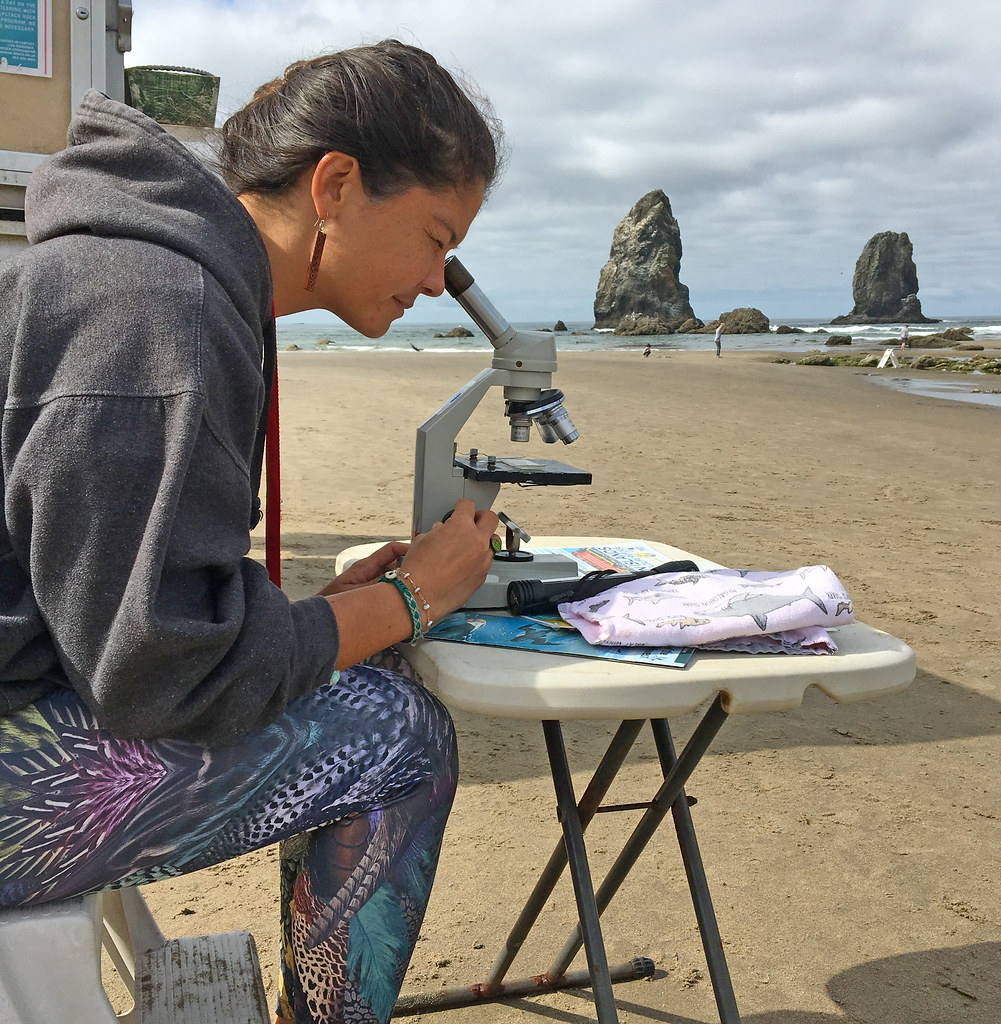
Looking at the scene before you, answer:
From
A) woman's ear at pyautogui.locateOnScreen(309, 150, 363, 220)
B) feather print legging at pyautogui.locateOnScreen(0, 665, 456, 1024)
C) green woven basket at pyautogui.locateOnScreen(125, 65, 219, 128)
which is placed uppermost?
green woven basket at pyautogui.locateOnScreen(125, 65, 219, 128)

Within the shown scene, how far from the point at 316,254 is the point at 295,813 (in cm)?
74

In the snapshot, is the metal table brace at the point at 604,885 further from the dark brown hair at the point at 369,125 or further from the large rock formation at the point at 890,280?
the large rock formation at the point at 890,280

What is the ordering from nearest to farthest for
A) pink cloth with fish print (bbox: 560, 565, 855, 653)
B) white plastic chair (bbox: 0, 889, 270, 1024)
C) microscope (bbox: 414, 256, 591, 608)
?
white plastic chair (bbox: 0, 889, 270, 1024)
pink cloth with fish print (bbox: 560, 565, 855, 653)
microscope (bbox: 414, 256, 591, 608)

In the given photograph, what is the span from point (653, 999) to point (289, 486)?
544 cm

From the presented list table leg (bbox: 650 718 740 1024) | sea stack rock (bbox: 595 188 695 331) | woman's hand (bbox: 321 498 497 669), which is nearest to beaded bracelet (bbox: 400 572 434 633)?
woman's hand (bbox: 321 498 497 669)

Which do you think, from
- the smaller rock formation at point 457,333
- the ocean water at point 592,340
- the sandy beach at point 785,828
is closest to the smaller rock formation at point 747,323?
the ocean water at point 592,340

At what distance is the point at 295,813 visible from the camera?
3.98 feet

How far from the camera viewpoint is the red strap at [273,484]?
1.51m

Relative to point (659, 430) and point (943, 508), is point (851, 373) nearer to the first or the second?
point (659, 430)

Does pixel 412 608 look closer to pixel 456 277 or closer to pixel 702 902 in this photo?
pixel 456 277

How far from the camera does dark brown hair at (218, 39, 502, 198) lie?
4.27 ft

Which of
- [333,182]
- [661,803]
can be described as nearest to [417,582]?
[333,182]

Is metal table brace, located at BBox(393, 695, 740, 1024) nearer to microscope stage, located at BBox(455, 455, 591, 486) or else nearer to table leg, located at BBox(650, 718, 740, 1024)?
table leg, located at BBox(650, 718, 740, 1024)

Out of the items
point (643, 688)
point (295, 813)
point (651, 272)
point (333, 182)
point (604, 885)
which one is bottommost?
point (604, 885)
